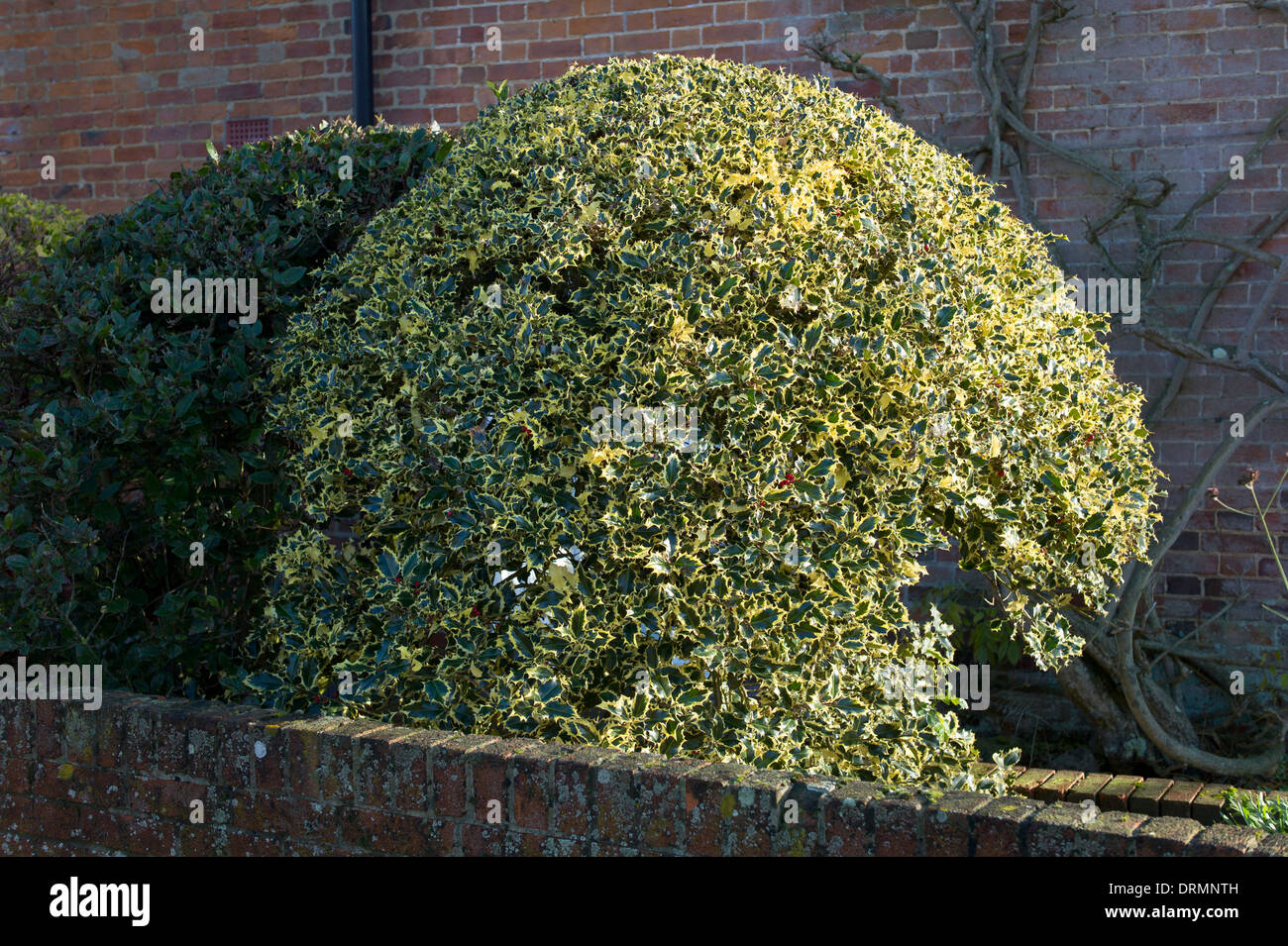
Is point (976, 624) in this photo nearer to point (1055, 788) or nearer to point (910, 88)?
point (1055, 788)

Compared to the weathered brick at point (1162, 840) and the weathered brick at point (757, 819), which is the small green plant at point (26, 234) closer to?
the weathered brick at point (757, 819)

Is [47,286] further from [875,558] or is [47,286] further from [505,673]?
[875,558]

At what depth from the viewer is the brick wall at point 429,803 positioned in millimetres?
2293

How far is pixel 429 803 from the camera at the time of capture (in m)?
2.64

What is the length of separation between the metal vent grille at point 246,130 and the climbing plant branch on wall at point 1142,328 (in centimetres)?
315

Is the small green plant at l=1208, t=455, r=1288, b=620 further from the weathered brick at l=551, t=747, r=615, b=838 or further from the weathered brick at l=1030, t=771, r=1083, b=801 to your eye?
the weathered brick at l=551, t=747, r=615, b=838

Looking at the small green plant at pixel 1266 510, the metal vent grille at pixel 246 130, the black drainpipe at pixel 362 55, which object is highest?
the black drainpipe at pixel 362 55

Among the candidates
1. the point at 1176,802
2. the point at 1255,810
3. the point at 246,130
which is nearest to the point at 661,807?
the point at 1255,810

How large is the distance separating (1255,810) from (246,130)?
19.7 ft

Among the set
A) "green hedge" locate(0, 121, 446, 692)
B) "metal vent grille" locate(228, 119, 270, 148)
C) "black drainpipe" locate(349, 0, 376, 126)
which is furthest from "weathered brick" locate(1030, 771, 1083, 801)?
"metal vent grille" locate(228, 119, 270, 148)

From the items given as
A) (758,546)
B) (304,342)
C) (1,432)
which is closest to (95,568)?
(1,432)

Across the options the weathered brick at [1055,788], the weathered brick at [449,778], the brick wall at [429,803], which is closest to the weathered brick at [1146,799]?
the weathered brick at [1055,788]
